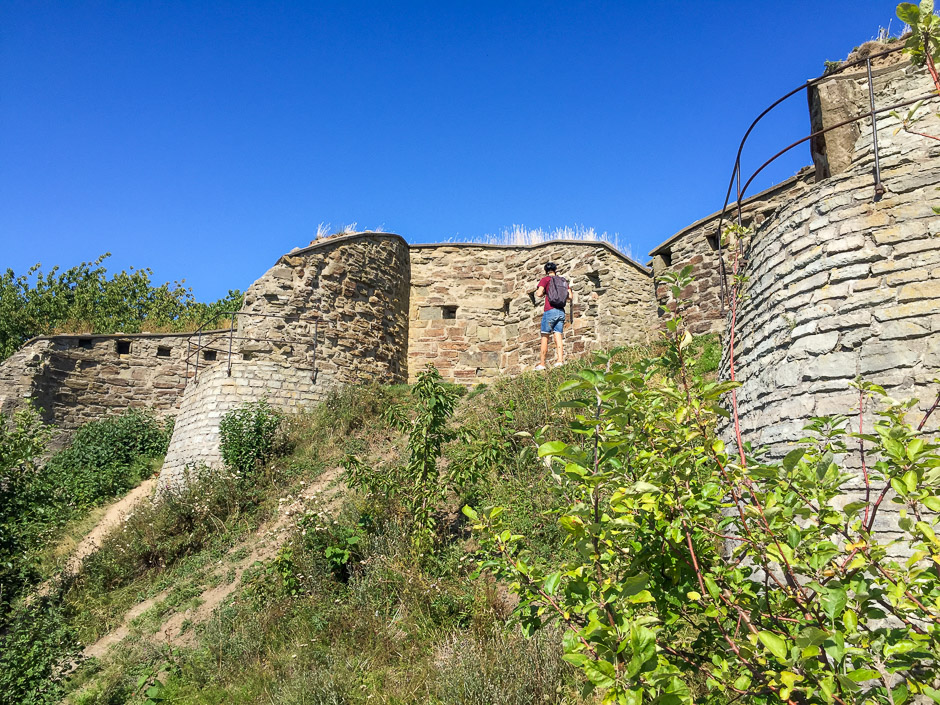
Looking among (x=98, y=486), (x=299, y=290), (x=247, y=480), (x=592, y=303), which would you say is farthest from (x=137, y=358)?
(x=592, y=303)

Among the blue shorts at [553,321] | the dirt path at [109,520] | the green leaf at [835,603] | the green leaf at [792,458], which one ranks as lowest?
the dirt path at [109,520]

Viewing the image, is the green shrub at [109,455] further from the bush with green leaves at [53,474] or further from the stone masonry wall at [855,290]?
the stone masonry wall at [855,290]

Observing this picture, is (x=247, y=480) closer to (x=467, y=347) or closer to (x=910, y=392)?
(x=467, y=347)

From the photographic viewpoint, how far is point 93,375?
15.7 meters

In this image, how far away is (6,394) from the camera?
14.6 meters

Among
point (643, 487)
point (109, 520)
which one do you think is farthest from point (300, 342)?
point (643, 487)

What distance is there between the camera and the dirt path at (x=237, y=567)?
26.6ft

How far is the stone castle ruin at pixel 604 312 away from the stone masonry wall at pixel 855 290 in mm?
Result: 11

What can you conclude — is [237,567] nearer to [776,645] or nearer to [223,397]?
[223,397]

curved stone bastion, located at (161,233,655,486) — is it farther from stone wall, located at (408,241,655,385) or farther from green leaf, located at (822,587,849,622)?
green leaf, located at (822,587,849,622)

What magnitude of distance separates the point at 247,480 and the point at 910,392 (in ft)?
31.3

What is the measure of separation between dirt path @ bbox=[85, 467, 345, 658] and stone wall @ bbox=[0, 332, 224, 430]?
7055 millimetres

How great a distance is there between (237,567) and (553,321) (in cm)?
679

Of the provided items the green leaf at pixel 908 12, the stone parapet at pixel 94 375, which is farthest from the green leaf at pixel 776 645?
the stone parapet at pixel 94 375
